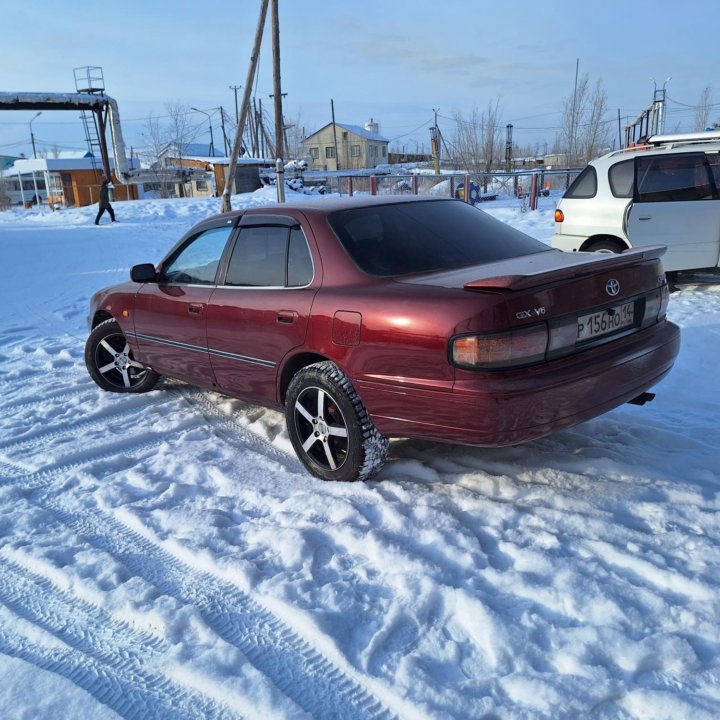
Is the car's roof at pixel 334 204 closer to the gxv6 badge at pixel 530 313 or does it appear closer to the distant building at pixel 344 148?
the gxv6 badge at pixel 530 313

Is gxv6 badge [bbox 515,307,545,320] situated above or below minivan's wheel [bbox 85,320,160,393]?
above

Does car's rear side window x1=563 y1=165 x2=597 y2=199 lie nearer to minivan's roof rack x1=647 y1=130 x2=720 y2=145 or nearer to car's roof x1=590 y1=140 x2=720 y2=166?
car's roof x1=590 y1=140 x2=720 y2=166

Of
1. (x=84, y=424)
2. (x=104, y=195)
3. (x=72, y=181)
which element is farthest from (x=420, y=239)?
(x=72, y=181)

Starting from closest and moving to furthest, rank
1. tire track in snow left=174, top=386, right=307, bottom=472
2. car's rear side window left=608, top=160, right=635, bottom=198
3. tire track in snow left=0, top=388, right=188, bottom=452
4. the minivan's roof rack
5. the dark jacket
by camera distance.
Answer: tire track in snow left=174, top=386, right=307, bottom=472
tire track in snow left=0, top=388, right=188, bottom=452
car's rear side window left=608, top=160, right=635, bottom=198
the minivan's roof rack
the dark jacket

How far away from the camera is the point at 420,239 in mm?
3680

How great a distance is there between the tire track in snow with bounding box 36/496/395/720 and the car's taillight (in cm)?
134

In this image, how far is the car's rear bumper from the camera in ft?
9.38

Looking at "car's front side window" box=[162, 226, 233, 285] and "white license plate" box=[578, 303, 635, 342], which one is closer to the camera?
"white license plate" box=[578, 303, 635, 342]

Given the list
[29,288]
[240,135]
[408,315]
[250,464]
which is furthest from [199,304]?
[240,135]

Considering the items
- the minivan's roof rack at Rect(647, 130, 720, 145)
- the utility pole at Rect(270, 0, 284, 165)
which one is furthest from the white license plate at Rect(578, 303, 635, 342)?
the utility pole at Rect(270, 0, 284, 165)

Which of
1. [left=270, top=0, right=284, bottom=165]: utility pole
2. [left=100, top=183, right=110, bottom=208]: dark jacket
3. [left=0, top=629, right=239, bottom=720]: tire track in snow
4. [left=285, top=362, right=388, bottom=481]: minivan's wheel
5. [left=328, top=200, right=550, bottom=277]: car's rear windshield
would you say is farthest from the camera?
[left=100, top=183, right=110, bottom=208]: dark jacket

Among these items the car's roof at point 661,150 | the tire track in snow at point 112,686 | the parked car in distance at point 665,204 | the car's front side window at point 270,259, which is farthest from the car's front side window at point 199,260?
the car's roof at point 661,150

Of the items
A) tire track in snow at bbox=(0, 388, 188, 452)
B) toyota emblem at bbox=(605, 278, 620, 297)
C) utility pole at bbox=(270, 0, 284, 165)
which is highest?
utility pole at bbox=(270, 0, 284, 165)

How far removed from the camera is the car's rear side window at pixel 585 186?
26.3ft
